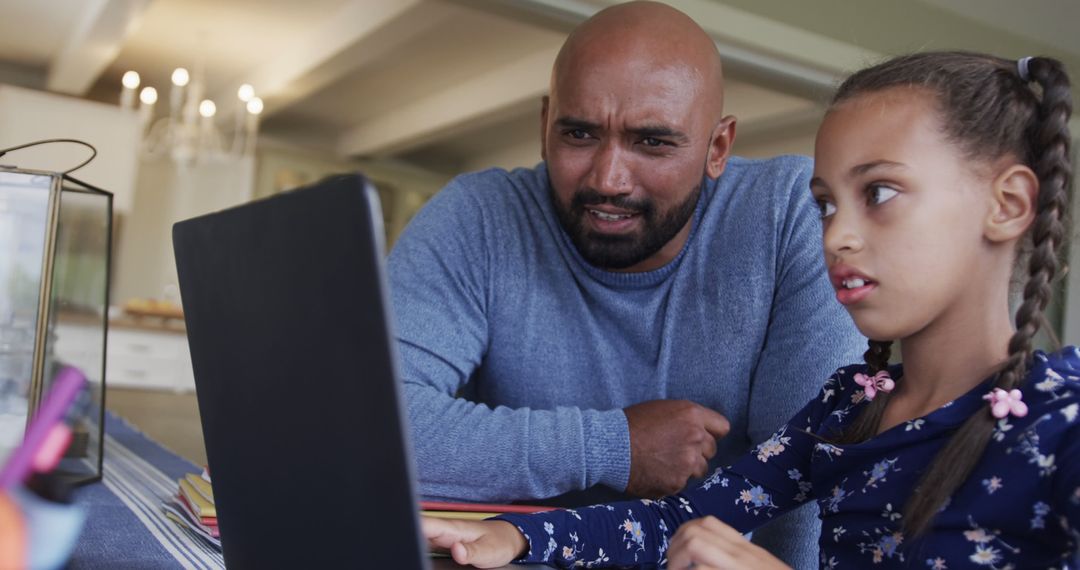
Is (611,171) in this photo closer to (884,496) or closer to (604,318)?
(604,318)

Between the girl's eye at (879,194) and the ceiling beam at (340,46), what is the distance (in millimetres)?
4243

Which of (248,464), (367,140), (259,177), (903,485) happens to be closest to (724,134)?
(903,485)

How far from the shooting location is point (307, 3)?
5.50m

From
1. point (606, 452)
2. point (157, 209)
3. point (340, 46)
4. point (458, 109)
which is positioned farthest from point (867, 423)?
point (157, 209)

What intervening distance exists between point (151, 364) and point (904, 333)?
4321 millimetres

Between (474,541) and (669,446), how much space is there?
384mm

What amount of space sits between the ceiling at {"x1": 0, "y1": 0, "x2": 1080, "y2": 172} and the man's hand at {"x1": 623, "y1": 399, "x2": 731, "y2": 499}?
2567 mm

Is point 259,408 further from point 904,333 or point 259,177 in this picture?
point 259,177

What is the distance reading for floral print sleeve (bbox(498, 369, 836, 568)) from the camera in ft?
3.09

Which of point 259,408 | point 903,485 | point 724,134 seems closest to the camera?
point 259,408

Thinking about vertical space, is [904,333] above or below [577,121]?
below

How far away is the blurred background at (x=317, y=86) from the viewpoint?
13.8ft

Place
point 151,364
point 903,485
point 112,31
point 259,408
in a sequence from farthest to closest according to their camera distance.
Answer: point 112,31 → point 151,364 → point 903,485 → point 259,408

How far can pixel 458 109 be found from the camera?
727cm
